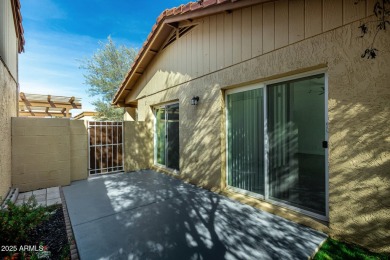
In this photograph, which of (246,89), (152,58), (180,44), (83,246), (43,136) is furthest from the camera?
(152,58)

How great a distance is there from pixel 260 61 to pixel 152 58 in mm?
6218

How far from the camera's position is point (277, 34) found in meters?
4.16

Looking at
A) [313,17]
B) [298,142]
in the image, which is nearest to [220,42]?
[313,17]

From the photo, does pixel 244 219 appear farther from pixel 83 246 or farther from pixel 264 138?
pixel 83 246

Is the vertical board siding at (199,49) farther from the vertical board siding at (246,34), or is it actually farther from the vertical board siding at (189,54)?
the vertical board siding at (246,34)

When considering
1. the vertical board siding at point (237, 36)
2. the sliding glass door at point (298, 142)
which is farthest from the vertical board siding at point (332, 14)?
the vertical board siding at point (237, 36)

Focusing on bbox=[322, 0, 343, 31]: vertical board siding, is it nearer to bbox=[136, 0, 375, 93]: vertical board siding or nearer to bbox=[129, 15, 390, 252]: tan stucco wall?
bbox=[136, 0, 375, 93]: vertical board siding

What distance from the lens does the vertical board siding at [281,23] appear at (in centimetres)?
402

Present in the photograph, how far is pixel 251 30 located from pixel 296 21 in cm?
111

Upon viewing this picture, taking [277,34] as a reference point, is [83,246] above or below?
below

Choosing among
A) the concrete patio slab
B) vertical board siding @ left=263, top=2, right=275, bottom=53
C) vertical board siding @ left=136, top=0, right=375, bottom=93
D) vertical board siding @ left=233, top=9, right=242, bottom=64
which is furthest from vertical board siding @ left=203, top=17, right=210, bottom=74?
the concrete patio slab

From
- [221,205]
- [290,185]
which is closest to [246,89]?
[290,185]

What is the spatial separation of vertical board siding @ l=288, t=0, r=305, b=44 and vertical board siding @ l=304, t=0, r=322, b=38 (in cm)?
7

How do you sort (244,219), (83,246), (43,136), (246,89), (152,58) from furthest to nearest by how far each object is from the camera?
(152,58)
(43,136)
(246,89)
(244,219)
(83,246)
